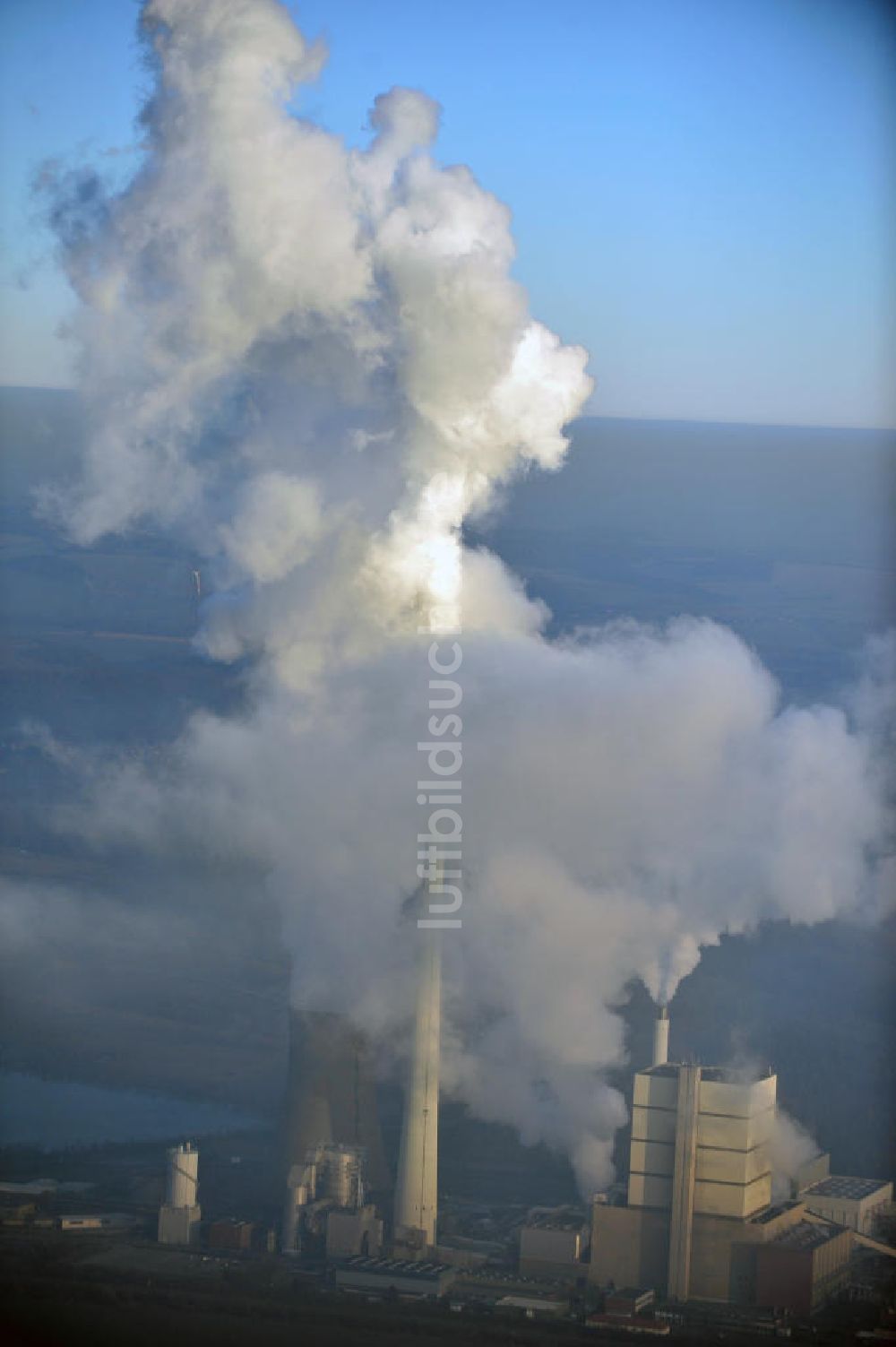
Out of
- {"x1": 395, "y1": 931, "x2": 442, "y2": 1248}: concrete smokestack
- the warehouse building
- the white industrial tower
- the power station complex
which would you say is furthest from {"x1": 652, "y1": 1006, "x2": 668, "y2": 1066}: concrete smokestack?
the white industrial tower

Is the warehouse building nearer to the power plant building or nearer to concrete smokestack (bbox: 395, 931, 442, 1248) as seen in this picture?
concrete smokestack (bbox: 395, 931, 442, 1248)

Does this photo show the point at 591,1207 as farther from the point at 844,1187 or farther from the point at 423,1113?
the point at 844,1187

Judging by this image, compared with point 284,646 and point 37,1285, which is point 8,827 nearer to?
point 284,646

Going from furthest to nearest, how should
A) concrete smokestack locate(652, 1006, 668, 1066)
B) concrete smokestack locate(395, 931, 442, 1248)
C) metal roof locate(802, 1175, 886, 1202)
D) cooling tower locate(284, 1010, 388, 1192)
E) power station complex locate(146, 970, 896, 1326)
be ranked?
concrete smokestack locate(652, 1006, 668, 1066) < cooling tower locate(284, 1010, 388, 1192) < metal roof locate(802, 1175, 886, 1202) < concrete smokestack locate(395, 931, 442, 1248) < power station complex locate(146, 970, 896, 1326)

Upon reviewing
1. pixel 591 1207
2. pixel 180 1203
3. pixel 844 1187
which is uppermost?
pixel 844 1187

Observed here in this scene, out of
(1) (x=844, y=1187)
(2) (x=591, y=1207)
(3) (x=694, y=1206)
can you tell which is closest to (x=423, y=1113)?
(2) (x=591, y=1207)

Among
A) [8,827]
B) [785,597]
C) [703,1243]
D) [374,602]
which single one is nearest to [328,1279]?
[703,1243]

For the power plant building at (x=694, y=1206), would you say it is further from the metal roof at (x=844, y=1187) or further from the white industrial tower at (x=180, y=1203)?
the white industrial tower at (x=180, y=1203)
